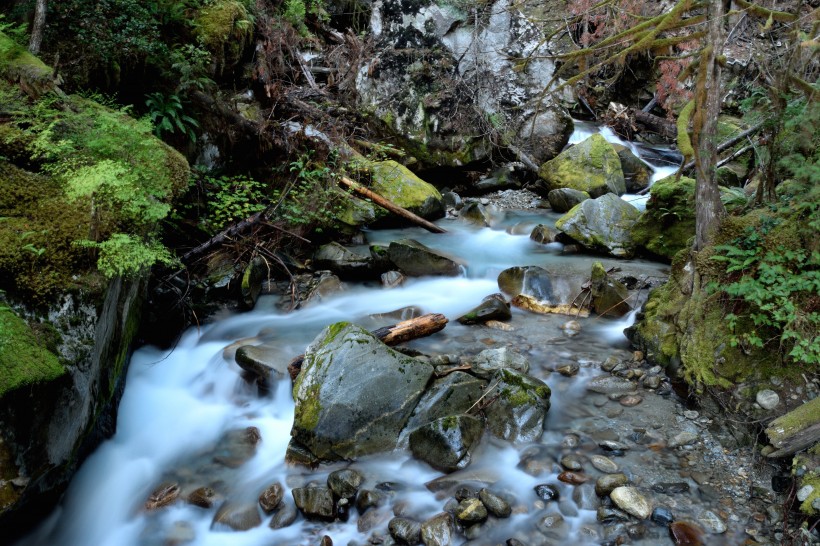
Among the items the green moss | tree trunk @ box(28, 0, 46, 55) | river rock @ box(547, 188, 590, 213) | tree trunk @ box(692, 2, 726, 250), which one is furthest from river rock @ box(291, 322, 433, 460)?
river rock @ box(547, 188, 590, 213)

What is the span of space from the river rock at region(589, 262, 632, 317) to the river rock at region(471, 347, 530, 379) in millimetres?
1939

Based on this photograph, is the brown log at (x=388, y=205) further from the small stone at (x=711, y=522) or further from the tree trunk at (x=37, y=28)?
the small stone at (x=711, y=522)

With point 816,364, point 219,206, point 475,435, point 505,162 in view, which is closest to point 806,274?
point 816,364

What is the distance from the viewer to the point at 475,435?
4.19 metres

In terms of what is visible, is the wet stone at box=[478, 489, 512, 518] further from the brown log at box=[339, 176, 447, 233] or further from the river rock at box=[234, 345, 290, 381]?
the brown log at box=[339, 176, 447, 233]

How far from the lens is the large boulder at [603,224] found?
8.54 meters

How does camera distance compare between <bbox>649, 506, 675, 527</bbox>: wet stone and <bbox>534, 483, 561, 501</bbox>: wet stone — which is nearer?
<bbox>649, 506, 675, 527</bbox>: wet stone

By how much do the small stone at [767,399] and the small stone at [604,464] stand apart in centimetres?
126

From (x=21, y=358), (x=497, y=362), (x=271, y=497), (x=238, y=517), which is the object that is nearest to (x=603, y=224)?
(x=497, y=362)

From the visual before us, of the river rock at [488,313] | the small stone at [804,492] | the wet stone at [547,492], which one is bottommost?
the wet stone at [547,492]

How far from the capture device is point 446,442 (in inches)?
159

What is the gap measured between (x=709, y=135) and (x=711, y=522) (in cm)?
327

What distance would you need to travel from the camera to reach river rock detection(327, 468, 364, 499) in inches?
147

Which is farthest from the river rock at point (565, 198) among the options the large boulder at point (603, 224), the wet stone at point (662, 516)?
the wet stone at point (662, 516)
